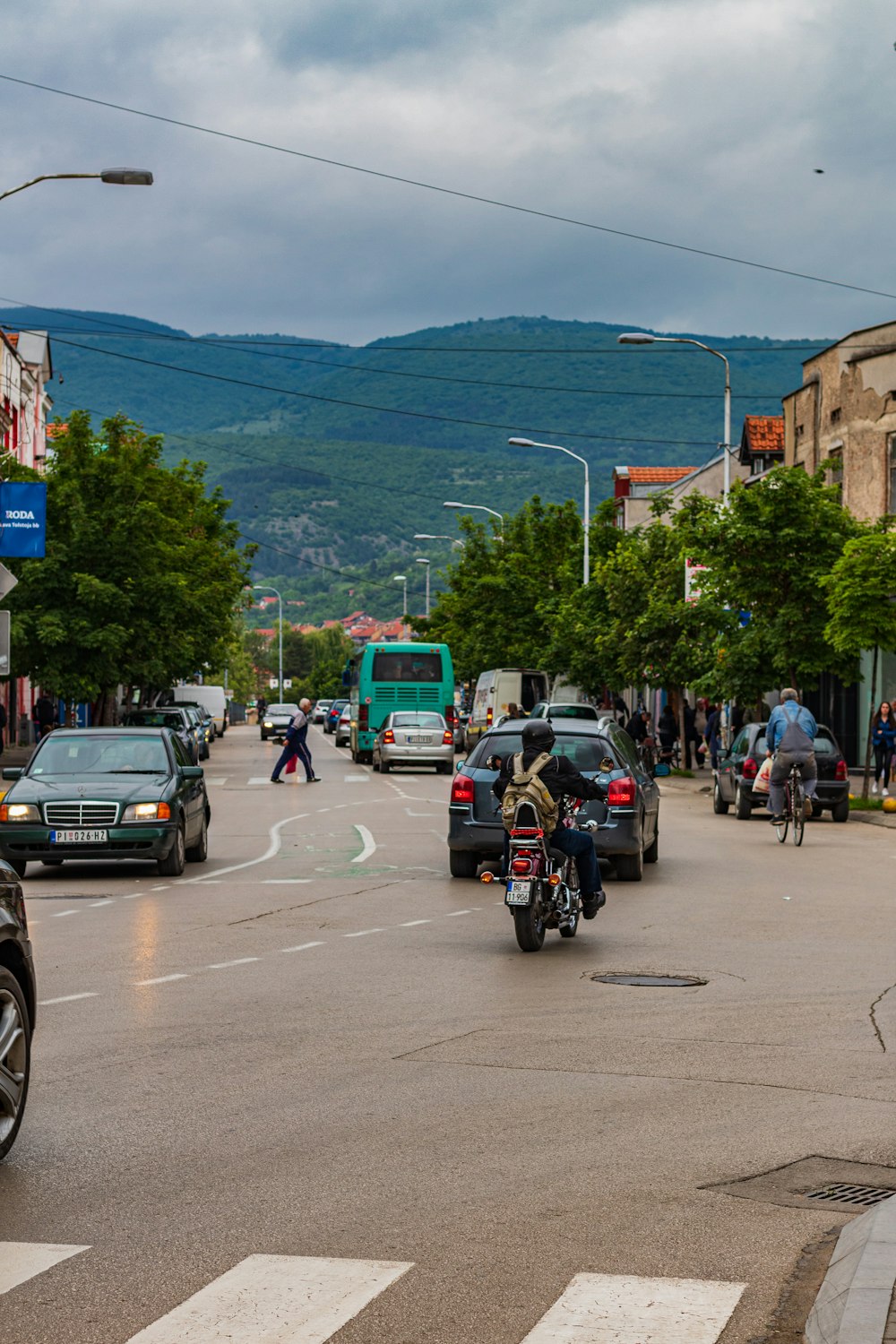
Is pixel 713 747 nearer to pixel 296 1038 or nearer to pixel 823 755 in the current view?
pixel 823 755

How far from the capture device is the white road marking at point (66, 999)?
1031cm

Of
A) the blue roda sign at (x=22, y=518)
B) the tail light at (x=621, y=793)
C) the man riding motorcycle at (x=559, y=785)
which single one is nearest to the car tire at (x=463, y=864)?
the tail light at (x=621, y=793)

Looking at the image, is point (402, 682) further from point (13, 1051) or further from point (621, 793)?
point (13, 1051)

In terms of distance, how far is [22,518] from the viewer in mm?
26719

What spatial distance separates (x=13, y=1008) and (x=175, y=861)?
1207cm

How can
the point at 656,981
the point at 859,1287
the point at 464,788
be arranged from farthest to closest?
1. the point at 464,788
2. the point at 656,981
3. the point at 859,1287

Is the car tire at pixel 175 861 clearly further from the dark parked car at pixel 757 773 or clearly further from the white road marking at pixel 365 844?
the dark parked car at pixel 757 773

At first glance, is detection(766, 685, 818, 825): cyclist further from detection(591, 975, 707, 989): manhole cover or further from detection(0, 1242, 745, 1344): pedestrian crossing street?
detection(0, 1242, 745, 1344): pedestrian crossing street

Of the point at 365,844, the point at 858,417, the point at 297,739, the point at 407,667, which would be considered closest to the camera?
the point at 365,844

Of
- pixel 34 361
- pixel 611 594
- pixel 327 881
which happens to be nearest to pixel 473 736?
pixel 611 594

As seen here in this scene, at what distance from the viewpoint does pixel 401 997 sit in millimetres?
10633

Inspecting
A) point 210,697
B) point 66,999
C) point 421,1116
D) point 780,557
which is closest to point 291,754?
point 780,557

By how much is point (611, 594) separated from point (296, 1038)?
43033 millimetres

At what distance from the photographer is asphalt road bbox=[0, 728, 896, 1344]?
511 cm
